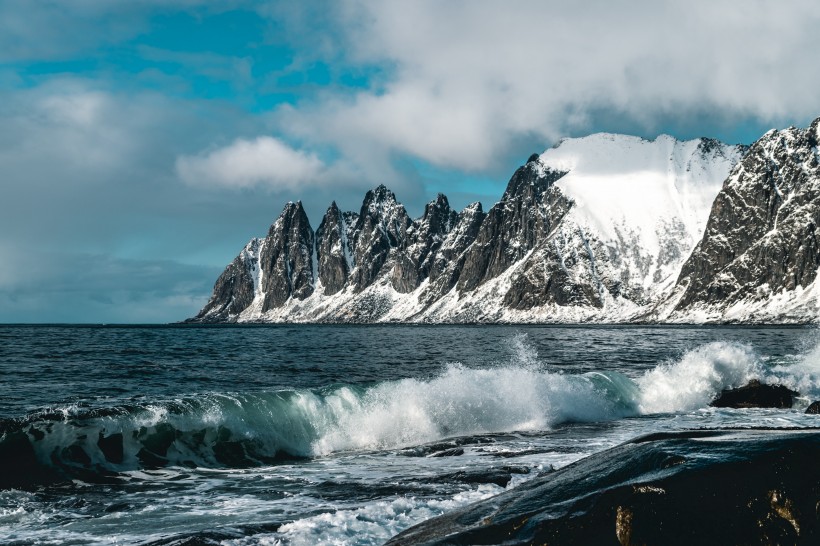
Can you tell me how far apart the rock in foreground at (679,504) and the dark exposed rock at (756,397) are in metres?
27.5

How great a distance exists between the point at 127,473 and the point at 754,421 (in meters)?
26.5

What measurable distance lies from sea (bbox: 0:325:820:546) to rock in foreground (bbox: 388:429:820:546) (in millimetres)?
3557

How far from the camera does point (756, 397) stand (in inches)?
1394

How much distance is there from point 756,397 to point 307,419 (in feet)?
82.7

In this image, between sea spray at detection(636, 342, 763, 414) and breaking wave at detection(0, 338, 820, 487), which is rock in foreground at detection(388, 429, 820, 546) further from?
sea spray at detection(636, 342, 763, 414)

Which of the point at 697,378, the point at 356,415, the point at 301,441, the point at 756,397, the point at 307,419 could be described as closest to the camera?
the point at 301,441

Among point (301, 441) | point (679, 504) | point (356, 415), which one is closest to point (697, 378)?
point (356, 415)

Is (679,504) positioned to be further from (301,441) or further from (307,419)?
(307,419)

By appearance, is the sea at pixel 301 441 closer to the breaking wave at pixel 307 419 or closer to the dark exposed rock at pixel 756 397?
the breaking wave at pixel 307 419

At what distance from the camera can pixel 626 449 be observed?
1256 cm

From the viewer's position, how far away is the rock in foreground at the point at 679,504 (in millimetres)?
8469

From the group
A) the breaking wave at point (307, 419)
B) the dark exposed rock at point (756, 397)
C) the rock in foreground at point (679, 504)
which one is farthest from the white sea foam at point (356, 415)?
the rock in foreground at point (679, 504)

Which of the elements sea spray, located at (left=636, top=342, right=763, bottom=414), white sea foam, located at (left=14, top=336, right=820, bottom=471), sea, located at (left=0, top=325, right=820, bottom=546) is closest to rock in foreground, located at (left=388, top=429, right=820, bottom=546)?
sea, located at (left=0, top=325, right=820, bottom=546)

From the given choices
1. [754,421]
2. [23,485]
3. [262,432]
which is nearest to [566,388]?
[754,421]
